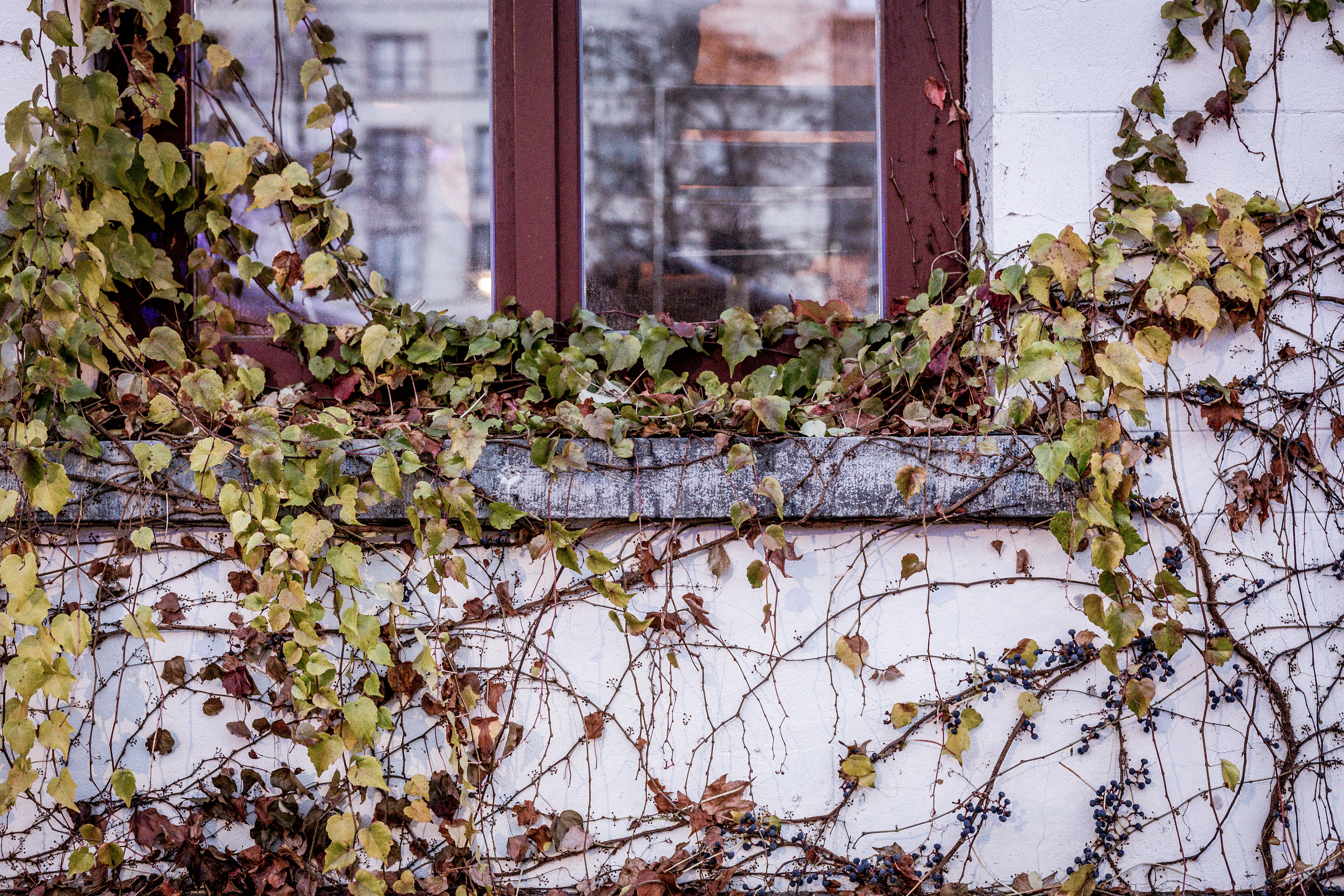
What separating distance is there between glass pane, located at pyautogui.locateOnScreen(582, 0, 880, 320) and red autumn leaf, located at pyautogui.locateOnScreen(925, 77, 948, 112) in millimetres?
119

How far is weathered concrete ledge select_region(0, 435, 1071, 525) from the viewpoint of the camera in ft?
5.33

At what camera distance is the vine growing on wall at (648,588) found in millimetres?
1633

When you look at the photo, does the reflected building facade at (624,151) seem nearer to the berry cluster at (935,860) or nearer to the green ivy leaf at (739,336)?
the green ivy leaf at (739,336)

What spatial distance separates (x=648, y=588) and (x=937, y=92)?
1.21 meters

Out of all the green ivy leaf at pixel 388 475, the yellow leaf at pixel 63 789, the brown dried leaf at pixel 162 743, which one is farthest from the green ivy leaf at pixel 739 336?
the yellow leaf at pixel 63 789

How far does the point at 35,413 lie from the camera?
1.64m

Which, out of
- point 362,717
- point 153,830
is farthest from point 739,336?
point 153,830

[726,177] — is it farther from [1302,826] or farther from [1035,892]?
[1302,826]

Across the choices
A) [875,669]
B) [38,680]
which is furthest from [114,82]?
[875,669]

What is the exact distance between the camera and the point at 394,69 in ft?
6.43

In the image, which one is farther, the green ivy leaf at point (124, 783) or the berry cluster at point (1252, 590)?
the berry cluster at point (1252, 590)

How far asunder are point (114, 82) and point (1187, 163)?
6.86 feet

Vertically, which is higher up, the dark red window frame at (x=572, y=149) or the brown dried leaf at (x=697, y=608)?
the dark red window frame at (x=572, y=149)

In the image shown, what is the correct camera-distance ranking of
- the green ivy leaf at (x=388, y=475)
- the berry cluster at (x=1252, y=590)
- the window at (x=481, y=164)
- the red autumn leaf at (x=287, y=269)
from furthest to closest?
1. the window at (x=481, y=164)
2. the red autumn leaf at (x=287, y=269)
3. the berry cluster at (x=1252, y=590)
4. the green ivy leaf at (x=388, y=475)
